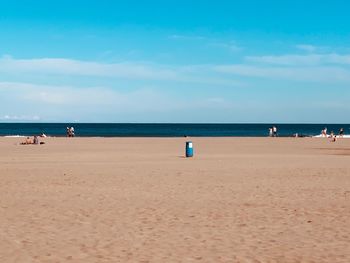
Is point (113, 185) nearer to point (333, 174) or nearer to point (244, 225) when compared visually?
point (244, 225)

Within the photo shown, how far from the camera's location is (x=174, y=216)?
11.1 meters

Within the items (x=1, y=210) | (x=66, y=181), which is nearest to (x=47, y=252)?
(x=1, y=210)

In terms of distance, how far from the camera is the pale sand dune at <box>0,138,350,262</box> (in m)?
8.12

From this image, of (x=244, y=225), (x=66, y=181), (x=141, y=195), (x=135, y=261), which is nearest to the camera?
(x=135, y=261)

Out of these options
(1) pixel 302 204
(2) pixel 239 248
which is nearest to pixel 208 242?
(2) pixel 239 248

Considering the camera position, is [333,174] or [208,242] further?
[333,174]

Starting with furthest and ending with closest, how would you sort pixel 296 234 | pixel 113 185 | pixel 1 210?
pixel 113 185 < pixel 1 210 < pixel 296 234

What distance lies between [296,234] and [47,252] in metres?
4.41

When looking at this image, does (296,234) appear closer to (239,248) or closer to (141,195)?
(239,248)

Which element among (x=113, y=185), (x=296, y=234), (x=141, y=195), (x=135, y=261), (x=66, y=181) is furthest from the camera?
(x=66, y=181)

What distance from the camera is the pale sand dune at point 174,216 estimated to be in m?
8.12

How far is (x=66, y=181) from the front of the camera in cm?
1733

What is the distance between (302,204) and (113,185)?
6200 mm

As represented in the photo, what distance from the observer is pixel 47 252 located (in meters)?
8.05
